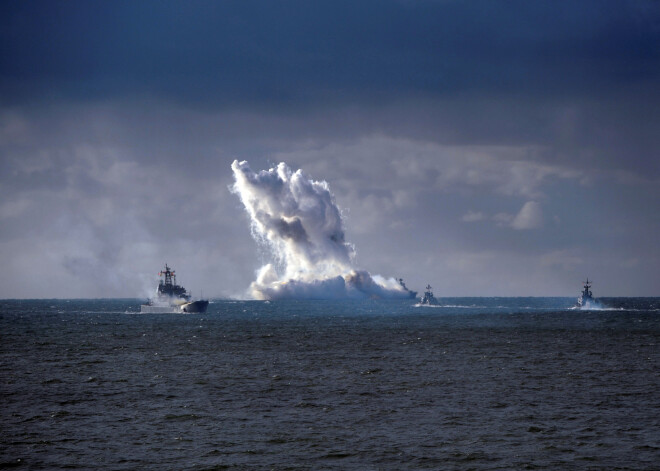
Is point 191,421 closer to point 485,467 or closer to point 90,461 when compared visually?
point 90,461

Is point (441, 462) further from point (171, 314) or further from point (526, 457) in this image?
point (171, 314)

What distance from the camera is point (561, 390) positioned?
51.6 meters

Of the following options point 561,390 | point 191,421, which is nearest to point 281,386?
point 191,421

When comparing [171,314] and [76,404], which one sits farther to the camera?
[171,314]

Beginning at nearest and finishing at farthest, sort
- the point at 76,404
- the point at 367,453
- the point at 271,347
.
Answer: the point at 367,453, the point at 76,404, the point at 271,347

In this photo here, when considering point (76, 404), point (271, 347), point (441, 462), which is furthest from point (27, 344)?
point (441, 462)

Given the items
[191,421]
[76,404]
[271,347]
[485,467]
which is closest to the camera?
[485,467]

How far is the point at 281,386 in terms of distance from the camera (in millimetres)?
53969

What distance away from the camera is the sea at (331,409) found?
33.1 metres

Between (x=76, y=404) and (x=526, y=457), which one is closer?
(x=526, y=457)

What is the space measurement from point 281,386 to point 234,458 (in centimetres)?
2104

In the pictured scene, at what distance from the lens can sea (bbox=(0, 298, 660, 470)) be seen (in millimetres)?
33094

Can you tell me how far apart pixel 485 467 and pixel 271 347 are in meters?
59.7

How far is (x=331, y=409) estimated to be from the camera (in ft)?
146
